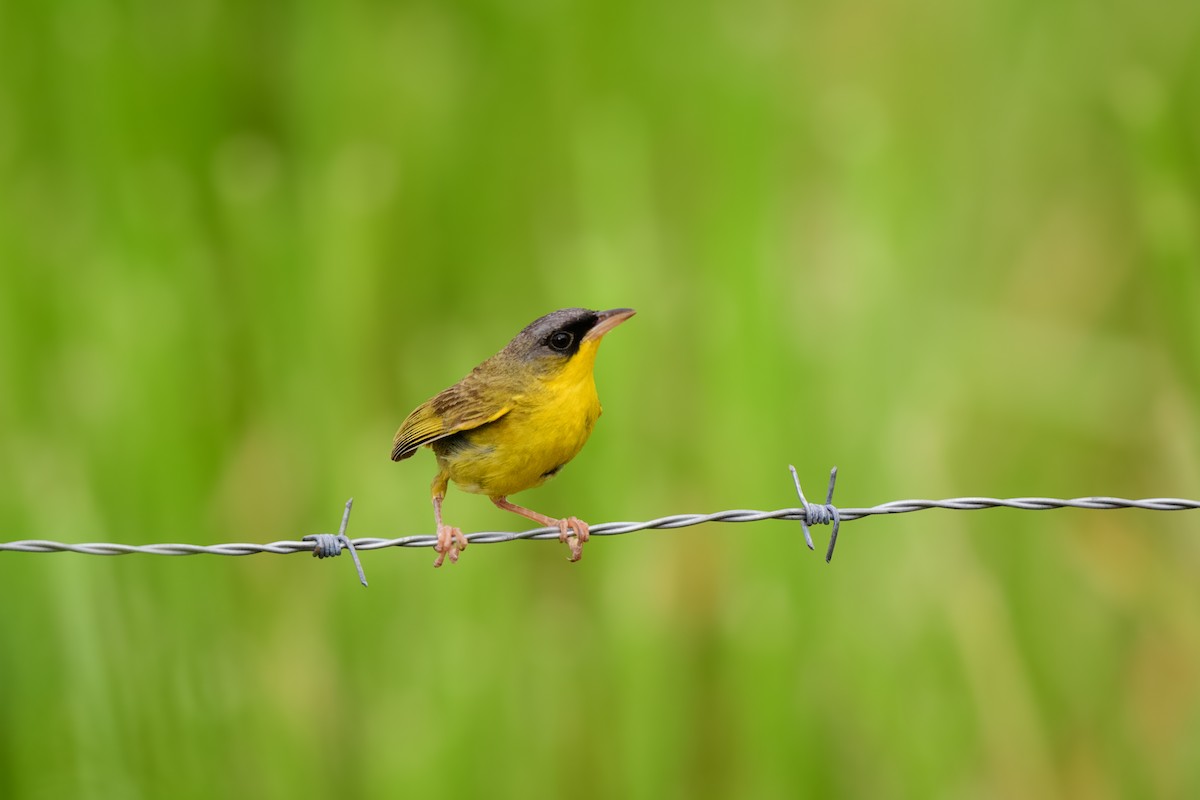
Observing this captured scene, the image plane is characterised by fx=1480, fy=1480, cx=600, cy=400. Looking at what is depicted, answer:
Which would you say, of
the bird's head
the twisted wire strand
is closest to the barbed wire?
the twisted wire strand

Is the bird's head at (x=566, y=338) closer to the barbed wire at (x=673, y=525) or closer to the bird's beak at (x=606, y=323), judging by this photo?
the bird's beak at (x=606, y=323)

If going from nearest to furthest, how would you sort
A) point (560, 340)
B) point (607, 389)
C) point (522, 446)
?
point (522, 446) < point (560, 340) < point (607, 389)

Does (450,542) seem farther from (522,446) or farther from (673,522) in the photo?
(673,522)

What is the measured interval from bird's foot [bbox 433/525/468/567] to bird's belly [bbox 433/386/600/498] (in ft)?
0.36

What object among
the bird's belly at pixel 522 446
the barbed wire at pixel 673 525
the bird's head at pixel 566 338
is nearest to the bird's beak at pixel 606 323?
the bird's head at pixel 566 338

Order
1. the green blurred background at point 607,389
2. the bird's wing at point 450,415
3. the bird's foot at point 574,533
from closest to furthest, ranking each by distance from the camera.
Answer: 1. the bird's wing at point 450,415
2. the bird's foot at point 574,533
3. the green blurred background at point 607,389

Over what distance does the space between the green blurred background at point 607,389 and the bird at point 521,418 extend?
26.7 inches

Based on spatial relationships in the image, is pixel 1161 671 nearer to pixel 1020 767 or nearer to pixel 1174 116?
pixel 1020 767

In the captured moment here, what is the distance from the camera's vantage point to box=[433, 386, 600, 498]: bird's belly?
2656 mm

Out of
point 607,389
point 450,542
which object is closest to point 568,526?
point 450,542

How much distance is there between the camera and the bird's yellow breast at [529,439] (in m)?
2.66

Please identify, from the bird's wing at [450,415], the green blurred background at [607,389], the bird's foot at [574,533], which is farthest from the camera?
the green blurred background at [607,389]

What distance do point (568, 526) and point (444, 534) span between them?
24 cm

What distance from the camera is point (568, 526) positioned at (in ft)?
9.39
